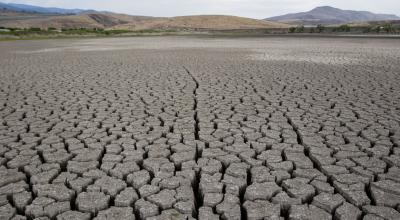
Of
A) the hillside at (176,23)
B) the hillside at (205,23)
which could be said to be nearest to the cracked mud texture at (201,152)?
the hillside at (176,23)

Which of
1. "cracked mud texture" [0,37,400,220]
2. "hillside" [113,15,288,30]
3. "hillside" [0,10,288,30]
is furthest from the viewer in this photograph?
"hillside" [113,15,288,30]

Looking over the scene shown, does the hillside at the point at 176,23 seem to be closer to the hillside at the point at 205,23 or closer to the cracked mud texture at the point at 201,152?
the hillside at the point at 205,23

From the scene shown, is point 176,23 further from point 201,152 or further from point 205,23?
point 201,152

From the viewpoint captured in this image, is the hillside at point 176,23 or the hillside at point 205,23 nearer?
the hillside at point 176,23

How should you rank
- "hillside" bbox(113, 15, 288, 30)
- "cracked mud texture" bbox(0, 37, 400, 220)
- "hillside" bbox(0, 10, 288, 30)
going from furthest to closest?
"hillside" bbox(113, 15, 288, 30)
"hillside" bbox(0, 10, 288, 30)
"cracked mud texture" bbox(0, 37, 400, 220)

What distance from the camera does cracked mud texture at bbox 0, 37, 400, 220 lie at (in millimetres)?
2543

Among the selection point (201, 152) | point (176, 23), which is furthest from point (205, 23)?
point (201, 152)

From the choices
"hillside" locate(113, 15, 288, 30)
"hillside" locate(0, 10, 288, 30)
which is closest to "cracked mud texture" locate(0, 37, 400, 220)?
"hillside" locate(0, 10, 288, 30)

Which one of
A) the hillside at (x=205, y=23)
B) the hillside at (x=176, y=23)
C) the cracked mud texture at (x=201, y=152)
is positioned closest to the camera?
the cracked mud texture at (x=201, y=152)

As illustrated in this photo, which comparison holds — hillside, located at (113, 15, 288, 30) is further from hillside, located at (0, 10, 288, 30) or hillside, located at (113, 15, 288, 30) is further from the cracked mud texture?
the cracked mud texture

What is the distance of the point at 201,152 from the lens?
3.61 meters

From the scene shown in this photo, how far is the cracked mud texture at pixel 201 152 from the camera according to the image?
100 inches

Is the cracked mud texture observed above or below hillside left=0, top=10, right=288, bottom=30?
below

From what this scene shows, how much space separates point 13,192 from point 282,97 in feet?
14.8
